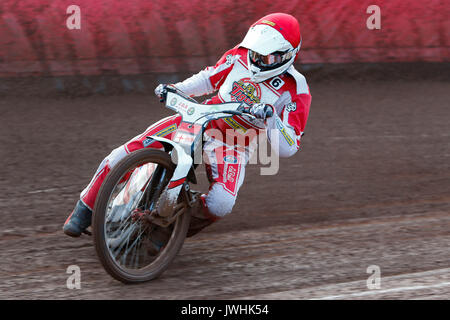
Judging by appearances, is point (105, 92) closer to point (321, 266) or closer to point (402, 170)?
point (402, 170)

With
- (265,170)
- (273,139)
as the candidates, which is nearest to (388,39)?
(265,170)

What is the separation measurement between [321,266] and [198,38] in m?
6.43

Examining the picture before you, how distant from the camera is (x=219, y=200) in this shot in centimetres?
500

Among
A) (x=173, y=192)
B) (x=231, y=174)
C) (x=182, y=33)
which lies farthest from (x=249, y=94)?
(x=182, y=33)

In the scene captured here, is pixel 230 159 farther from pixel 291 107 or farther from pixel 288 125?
pixel 291 107

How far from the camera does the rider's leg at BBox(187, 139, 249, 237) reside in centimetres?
502

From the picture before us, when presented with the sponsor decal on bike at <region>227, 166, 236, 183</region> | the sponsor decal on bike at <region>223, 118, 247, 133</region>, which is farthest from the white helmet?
the sponsor decal on bike at <region>227, 166, 236, 183</region>

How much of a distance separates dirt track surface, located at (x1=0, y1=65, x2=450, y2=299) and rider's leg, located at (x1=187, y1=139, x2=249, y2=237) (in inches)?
13.0

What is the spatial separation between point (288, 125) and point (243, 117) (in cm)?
35

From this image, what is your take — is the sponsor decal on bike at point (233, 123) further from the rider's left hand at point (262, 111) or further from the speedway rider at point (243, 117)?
the rider's left hand at point (262, 111)

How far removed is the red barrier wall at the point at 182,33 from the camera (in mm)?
9805

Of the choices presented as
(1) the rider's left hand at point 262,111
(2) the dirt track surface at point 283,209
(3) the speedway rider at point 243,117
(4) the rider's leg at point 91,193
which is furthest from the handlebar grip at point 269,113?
(2) the dirt track surface at point 283,209

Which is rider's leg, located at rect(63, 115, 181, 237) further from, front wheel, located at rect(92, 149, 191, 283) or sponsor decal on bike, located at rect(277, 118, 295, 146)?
sponsor decal on bike, located at rect(277, 118, 295, 146)

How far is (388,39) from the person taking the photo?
11.5 meters
